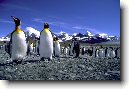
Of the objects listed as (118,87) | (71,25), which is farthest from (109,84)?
(71,25)

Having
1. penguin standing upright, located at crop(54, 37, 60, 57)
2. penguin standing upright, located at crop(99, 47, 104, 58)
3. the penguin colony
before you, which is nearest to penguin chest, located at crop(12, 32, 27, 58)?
the penguin colony

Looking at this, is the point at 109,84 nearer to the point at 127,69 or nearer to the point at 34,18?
the point at 127,69

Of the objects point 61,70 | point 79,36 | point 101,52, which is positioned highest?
point 79,36

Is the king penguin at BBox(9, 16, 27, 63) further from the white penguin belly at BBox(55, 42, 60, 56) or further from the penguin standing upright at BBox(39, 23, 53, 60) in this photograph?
the white penguin belly at BBox(55, 42, 60, 56)

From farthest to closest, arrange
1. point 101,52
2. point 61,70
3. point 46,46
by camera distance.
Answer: point 46,46 → point 101,52 → point 61,70

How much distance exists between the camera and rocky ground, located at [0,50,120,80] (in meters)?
3.62

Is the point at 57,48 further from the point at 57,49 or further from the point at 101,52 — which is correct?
the point at 101,52

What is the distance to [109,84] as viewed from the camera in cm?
361

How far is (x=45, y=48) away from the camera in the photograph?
4027mm

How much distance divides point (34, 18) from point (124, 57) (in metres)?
0.93

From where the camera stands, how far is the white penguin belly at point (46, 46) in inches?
156

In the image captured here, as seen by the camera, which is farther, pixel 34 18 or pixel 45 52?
pixel 45 52

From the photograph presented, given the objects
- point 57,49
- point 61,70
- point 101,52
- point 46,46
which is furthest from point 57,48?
point 101,52

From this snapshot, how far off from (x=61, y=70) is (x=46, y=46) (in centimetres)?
45
